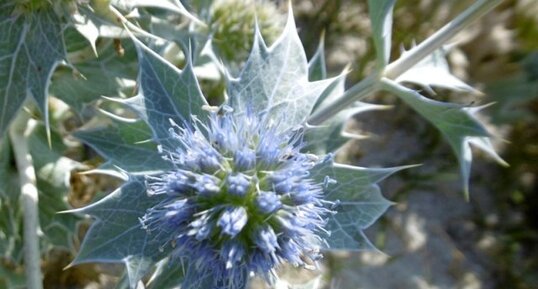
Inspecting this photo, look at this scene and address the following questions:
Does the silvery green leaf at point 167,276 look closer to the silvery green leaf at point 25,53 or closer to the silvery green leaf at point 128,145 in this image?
the silvery green leaf at point 128,145

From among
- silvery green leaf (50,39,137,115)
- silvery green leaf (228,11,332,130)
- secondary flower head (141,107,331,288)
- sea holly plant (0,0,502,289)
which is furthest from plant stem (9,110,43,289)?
silvery green leaf (228,11,332,130)

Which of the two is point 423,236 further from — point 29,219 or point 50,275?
point 29,219

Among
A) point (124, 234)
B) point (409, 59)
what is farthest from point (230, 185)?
point (409, 59)

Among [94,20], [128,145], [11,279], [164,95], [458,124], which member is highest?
[94,20]

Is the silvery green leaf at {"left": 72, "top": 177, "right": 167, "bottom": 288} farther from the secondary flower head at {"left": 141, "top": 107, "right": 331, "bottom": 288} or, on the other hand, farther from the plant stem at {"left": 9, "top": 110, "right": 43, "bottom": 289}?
the plant stem at {"left": 9, "top": 110, "right": 43, "bottom": 289}

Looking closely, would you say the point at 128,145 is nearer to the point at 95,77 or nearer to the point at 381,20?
the point at 95,77

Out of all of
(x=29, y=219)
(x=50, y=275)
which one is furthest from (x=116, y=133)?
(x=50, y=275)

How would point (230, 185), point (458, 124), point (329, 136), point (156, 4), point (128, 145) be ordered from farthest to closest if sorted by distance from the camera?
point (329, 136)
point (458, 124)
point (128, 145)
point (156, 4)
point (230, 185)
